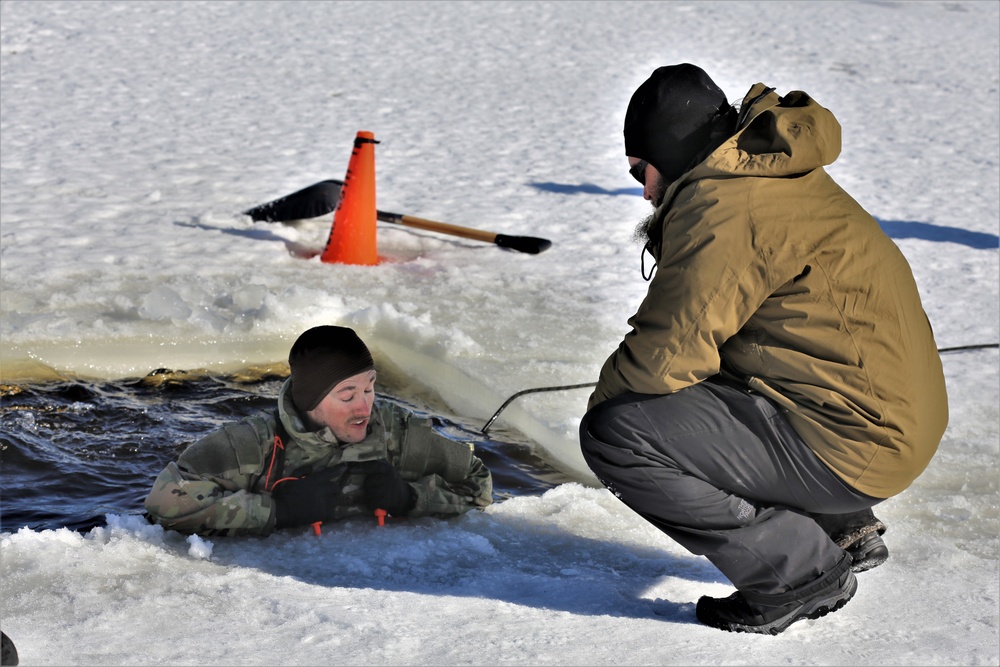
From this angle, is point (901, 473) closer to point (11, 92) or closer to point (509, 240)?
point (509, 240)

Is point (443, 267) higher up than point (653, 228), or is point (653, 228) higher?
point (653, 228)

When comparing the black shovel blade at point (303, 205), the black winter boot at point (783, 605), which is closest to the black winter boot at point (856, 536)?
the black winter boot at point (783, 605)

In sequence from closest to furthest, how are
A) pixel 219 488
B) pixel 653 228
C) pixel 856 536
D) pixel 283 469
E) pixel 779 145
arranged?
1. pixel 779 145
2. pixel 653 228
3. pixel 856 536
4. pixel 219 488
5. pixel 283 469

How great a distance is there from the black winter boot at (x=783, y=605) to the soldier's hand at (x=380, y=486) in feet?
3.44

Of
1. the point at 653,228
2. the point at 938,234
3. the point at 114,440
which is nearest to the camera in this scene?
the point at 653,228

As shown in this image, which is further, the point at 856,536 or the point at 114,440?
the point at 114,440

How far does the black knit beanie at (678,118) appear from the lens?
105 inches

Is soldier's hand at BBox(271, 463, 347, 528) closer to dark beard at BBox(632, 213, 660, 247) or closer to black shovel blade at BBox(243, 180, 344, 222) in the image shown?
dark beard at BBox(632, 213, 660, 247)

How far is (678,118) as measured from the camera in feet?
8.77

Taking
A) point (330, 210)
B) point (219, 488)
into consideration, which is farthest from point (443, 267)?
point (219, 488)

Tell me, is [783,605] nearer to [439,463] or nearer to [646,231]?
[646,231]

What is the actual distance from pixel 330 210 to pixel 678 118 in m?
4.21

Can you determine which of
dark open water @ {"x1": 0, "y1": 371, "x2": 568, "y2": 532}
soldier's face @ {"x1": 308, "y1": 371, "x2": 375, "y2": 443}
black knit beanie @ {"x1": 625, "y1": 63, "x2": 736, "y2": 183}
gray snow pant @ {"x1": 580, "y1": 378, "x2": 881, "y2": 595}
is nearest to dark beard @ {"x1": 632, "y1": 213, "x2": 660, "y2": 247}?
black knit beanie @ {"x1": 625, "y1": 63, "x2": 736, "y2": 183}

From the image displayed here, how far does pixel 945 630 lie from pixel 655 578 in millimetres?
745
